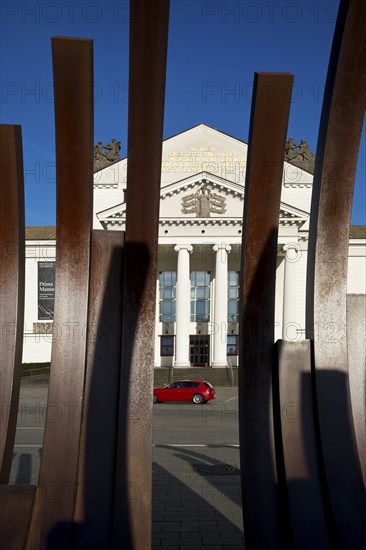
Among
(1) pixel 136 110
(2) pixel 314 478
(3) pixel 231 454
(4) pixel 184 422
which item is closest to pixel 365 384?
(2) pixel 314 478

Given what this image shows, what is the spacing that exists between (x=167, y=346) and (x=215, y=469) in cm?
3972

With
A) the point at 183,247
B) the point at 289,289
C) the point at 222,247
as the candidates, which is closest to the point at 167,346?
the point at 183,247

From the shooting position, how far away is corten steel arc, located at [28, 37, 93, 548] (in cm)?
458

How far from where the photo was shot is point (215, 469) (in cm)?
1138

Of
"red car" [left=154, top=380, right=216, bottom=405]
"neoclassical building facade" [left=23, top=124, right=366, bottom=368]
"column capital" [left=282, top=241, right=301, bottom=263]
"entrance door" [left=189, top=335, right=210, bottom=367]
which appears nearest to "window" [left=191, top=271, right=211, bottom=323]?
"neoclassical building facade" [left=23, top=124, right=366, bottom=368]

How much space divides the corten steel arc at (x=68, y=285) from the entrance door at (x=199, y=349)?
45570 mm

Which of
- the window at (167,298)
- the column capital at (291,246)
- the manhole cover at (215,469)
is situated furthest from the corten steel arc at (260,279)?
the window at (167,298)

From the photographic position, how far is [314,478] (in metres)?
4.83

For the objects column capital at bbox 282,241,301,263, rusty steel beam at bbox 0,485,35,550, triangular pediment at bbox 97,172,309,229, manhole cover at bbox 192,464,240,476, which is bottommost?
manhole cover at bbox 192,464,240,476

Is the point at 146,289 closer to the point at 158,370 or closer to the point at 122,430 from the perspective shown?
the point at 122,430

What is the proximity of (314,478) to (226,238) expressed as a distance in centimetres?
4252

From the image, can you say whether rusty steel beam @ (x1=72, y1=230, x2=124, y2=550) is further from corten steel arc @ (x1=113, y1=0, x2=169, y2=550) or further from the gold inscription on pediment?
the gold inscription on pediment

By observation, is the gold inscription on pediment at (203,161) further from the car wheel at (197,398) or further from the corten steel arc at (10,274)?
the corten steel arc at (10,274)

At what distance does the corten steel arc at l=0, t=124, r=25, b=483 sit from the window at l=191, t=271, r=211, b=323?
1788 inches
